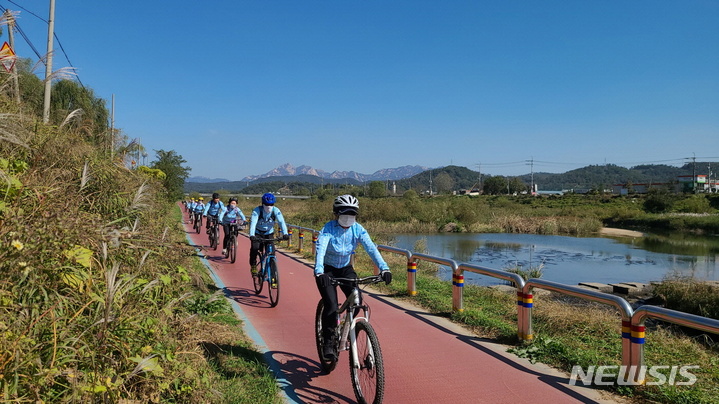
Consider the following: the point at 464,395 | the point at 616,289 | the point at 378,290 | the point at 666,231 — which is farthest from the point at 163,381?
the point at 666,231

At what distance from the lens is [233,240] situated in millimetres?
14414

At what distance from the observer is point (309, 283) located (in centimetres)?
1154

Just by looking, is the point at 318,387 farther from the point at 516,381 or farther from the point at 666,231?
the point at 666,231

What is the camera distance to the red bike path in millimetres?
4879

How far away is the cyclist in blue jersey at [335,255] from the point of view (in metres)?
5.11

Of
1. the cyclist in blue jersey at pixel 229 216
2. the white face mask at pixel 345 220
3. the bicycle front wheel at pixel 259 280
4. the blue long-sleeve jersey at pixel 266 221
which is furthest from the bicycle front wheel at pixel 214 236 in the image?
the white face mask at pixel 345 220

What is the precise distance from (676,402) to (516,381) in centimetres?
147

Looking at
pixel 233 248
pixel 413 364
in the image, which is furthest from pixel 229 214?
pixel 413 364

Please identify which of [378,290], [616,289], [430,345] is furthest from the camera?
[616,289]

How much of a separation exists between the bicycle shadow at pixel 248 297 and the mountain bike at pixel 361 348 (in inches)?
166

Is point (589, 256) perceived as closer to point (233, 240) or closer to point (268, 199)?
Result: point (233, 240)

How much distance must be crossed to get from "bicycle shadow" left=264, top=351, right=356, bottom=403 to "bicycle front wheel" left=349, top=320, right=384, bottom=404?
0.30 metres

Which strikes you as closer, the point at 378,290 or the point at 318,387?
the point at 318,387

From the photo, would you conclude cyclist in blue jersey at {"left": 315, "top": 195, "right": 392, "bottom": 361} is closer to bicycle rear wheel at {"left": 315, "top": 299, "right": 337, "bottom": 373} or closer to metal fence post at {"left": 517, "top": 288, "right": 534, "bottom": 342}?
bicycle rear wheel at {"left": 315, "top": 299, "right": 337, "bottom": 373}
